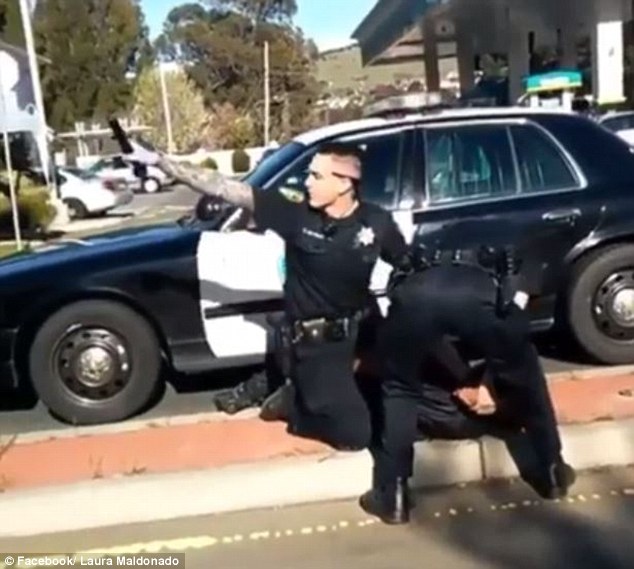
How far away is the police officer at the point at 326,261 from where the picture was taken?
5.75 m

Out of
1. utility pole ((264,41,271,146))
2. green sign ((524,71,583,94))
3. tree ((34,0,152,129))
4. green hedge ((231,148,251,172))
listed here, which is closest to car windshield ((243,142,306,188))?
green sign ((524,71,583,94))

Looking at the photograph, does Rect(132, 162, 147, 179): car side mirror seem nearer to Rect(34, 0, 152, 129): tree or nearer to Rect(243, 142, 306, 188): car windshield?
Rect(243, 142, 306, 188): car windshield

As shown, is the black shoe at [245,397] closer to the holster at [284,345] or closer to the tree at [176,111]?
the holster at [284,345]

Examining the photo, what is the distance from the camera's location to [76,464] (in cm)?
629

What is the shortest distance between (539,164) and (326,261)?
8.43 ft

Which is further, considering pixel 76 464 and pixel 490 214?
pixel 490 214

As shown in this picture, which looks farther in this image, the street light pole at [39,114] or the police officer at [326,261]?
the street light pole at [39,114]

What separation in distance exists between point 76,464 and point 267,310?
A: 1.59 m

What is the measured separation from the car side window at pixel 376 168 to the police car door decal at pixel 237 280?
1.48 ft

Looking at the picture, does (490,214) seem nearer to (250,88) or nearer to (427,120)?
(427,120)

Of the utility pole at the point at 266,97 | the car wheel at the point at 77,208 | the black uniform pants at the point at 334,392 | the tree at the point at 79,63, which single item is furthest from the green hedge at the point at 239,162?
the black uniform pants at the point at 334,392

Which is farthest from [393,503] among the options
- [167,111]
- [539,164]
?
[167,111]

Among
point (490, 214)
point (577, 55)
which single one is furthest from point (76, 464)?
point (577, 55)

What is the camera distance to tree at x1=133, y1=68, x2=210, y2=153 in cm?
7456
